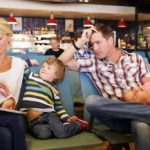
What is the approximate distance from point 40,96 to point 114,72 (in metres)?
0.54

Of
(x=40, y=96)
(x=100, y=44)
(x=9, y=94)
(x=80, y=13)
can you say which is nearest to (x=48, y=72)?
(x=40, y=96)

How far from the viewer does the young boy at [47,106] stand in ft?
5.79

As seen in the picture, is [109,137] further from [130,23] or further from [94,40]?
[130,23]

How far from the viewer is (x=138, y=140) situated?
1.52m

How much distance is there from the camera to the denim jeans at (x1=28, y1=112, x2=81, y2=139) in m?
1.73

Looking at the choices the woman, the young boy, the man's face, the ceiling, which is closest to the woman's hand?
the woman

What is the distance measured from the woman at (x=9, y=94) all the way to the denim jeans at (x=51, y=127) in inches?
7.2

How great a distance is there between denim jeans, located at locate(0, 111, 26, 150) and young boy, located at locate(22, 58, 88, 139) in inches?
9.3

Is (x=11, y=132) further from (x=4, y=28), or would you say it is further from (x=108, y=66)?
(x=108, y=66)

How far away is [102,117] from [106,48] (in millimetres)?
549

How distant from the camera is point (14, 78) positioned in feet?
6.07

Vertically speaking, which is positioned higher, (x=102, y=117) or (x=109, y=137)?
(x=102, y=117)

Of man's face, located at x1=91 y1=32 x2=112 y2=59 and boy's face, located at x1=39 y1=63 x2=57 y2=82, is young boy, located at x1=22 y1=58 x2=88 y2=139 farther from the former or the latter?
man's face, located at x1=91 y1=32 x2=112 y2=59

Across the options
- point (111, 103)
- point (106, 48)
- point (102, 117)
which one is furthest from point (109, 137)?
point (106, 48)
